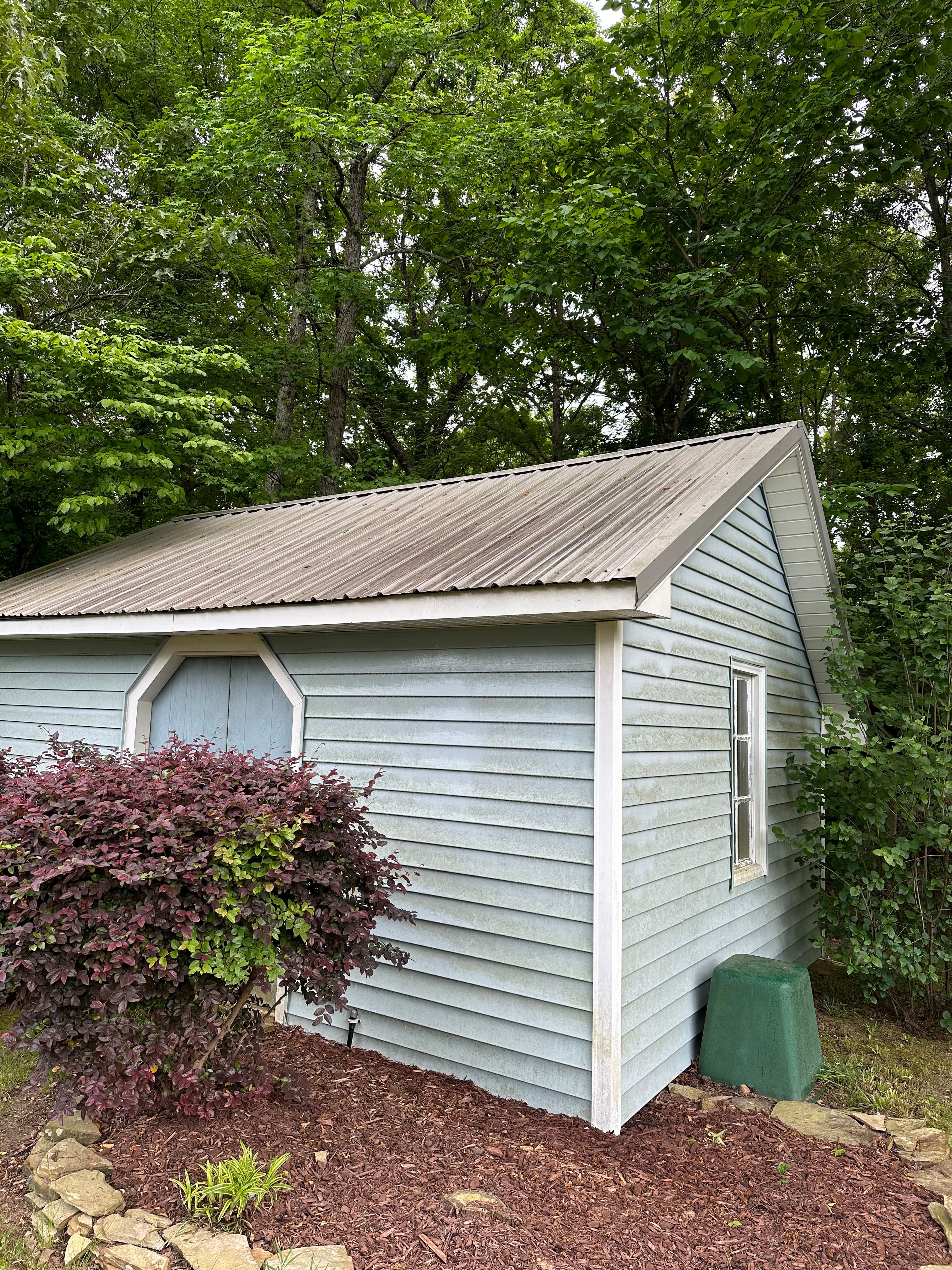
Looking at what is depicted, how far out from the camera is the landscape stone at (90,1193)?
116 inches

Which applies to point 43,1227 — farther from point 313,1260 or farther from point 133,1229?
point 313,1260

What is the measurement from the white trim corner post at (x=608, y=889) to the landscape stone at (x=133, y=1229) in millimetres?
1934

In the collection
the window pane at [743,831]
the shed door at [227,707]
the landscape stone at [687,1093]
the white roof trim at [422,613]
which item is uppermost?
the white roof trim at [422,613]

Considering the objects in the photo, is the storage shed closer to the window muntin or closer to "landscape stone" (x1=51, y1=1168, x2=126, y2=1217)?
the window muntin

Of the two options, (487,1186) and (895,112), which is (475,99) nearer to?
(895,112)

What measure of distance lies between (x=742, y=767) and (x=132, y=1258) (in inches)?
183

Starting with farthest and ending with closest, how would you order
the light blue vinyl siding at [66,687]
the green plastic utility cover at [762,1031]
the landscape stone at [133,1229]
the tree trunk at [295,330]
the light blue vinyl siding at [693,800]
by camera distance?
the tree trunk at [295,330]
the light blue vinyl siding at [66,687]
the green plastic utility cover at [762,1031]
the light blue vinyl siding at [693,800]
the landscape stone at [133,1229]

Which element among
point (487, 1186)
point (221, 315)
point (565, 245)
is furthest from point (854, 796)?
point (221, 315)

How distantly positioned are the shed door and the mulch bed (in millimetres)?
2341

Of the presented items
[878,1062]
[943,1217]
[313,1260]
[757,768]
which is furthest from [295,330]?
[943,1217]

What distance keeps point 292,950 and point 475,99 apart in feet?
51.3

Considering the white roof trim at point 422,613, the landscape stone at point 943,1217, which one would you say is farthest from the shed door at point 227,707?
the landscape stone at point 943,1217

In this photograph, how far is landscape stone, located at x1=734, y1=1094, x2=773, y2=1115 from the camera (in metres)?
4.27

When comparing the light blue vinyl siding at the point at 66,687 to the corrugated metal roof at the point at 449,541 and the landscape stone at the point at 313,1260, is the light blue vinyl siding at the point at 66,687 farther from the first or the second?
the landscape stone at the point at 313,1260
